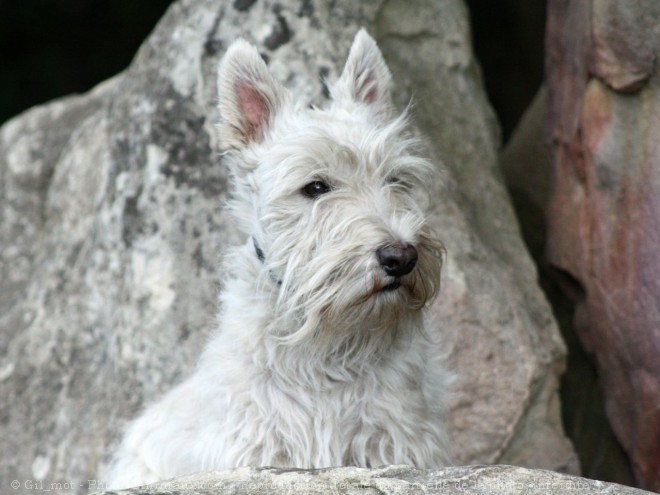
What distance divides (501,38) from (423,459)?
8.31m

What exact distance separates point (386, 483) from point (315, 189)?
1.49 m

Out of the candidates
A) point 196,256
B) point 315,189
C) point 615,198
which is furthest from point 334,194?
point 615,198

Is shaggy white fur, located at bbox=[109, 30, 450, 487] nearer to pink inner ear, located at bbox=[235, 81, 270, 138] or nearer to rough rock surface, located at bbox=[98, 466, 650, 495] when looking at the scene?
pink inner ear, located at bbox=[235, 81, 270, 138]

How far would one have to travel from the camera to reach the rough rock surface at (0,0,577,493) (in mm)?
6031

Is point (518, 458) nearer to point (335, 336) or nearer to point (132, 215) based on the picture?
point (335, 336)

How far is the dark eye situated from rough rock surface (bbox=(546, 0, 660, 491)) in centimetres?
209

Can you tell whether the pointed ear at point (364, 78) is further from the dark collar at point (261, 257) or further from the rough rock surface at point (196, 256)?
the rough rock surface at point (196, 256)

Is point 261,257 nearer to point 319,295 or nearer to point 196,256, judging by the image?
point 319,295

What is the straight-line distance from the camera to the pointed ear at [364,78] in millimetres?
4957

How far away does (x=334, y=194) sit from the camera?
14.4 feet

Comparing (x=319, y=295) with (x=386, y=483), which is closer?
(x=386, y=483)

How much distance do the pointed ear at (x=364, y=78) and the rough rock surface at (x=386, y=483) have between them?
2087mm

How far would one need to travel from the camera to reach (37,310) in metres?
6.95

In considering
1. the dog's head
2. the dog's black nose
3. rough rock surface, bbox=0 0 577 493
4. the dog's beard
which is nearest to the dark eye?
the dog's head
